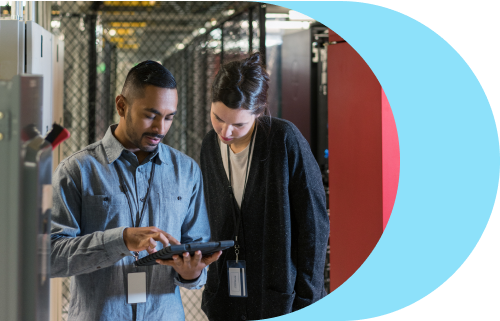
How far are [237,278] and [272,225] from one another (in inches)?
9.3

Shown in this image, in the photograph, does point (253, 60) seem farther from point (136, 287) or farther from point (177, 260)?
point (136, 287)

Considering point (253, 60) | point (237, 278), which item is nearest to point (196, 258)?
point (237, 278)

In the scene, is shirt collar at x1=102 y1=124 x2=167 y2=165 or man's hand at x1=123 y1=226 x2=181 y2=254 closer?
man's hand at x1=123 y1=226 x2=181 y2=254

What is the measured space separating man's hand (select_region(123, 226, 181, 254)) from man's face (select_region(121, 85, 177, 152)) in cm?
28

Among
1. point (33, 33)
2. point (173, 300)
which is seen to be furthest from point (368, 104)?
point (33, 33)

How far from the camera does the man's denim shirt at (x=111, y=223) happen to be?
132 centimetres

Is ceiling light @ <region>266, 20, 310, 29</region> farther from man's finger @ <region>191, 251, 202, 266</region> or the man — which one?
man's finger @ <region>191, 251, 202, 266</region>

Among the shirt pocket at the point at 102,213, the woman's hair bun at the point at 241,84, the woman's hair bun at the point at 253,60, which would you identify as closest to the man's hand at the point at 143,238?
the shirt pocket at the point at 102,213

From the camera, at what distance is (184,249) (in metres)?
1.28

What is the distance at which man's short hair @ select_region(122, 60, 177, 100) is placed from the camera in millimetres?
1404

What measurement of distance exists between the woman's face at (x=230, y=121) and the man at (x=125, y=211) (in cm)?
18

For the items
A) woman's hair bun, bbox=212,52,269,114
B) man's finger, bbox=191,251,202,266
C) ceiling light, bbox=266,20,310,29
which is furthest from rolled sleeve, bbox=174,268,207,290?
ceiling light, bbox=266,20,310,29

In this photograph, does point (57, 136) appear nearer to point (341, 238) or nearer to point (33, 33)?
point (33, 33)

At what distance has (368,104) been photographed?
1784mm
